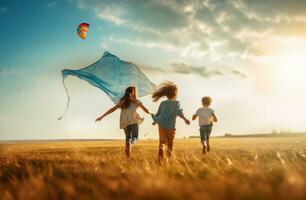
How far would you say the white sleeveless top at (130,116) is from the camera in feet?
45.2

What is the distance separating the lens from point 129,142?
1368 centimetres

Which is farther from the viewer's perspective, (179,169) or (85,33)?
(85,33)

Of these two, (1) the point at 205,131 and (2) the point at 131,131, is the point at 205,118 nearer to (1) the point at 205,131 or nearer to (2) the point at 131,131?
(1) the point at 205,131

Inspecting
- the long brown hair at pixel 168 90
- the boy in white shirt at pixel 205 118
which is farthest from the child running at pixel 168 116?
the boy in white shirt at pixel 205 118

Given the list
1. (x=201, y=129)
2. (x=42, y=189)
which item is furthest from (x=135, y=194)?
(x=201, y=129)

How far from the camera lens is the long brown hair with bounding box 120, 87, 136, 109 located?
13.9 meters

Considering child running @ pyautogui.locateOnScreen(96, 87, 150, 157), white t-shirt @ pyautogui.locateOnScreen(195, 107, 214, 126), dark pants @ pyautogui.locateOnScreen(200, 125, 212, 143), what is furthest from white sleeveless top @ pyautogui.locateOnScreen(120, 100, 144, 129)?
dark pants @ pyautogui.locateOnScreen(200, 125, 212, 143)

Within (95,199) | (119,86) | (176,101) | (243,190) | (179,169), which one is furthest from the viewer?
(119,86)

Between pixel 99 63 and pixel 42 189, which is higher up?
pixel 99 63

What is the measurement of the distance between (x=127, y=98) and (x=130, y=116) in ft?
1.77

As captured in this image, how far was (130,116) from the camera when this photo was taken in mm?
13766

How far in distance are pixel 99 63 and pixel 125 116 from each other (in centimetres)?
219

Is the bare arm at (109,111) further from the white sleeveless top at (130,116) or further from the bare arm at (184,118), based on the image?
the bare arm at (184,118)

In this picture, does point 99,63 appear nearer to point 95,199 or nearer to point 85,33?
point 85,33
